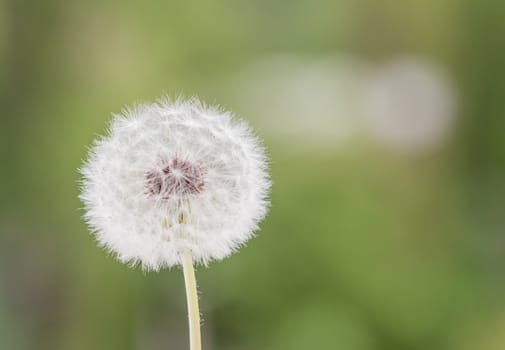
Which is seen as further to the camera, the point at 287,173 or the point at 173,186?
the point at 287,173

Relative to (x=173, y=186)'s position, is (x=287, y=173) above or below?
above

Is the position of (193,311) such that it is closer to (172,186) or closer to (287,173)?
(172,186)

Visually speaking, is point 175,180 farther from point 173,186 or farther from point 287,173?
point 287,173

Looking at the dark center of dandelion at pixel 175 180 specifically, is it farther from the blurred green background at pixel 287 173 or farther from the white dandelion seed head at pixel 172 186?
the blurred green background at pixel 287 173

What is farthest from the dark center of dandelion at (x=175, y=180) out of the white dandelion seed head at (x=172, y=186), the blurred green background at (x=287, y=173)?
the blurred green background at (x=287, y=173)

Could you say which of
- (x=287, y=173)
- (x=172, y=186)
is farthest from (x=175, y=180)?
(x=287, y=173)

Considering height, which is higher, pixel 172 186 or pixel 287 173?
pixel 287 173
